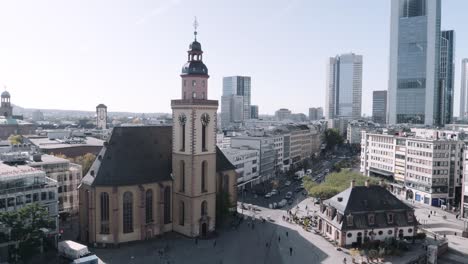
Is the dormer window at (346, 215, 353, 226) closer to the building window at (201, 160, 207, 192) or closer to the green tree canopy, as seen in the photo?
the green tree canopy

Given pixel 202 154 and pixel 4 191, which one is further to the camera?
pixel 202 154

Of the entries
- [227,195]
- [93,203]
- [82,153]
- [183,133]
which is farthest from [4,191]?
[82,153]

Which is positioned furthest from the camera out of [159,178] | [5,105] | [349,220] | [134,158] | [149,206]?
[5,105]

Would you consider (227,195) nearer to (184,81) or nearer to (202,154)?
(202,154)

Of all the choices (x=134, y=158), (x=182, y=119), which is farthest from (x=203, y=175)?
(x=134, y=158)

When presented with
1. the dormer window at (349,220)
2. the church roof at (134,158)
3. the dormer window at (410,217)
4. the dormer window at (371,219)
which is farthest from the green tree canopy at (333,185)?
A: the church roof at (134,158)

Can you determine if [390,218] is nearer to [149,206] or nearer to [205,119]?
[205,119]
